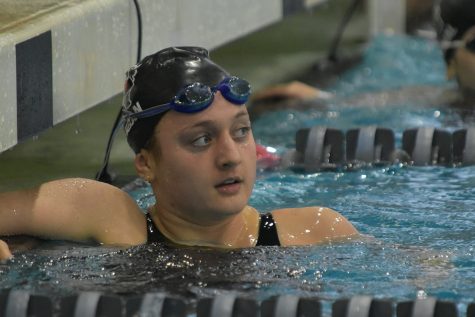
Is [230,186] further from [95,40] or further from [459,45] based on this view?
[459,45]

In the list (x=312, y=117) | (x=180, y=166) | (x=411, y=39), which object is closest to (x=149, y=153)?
(x=180, y=166)

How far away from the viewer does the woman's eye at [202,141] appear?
2738mm

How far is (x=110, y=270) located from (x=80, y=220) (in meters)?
0.18

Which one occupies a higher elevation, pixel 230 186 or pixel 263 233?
pixel 230 186

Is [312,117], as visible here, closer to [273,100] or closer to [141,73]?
[273,100]

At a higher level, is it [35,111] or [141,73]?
[141,73]

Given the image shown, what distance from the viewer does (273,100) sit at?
5.14 metres

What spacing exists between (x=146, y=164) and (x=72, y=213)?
0.72 ft

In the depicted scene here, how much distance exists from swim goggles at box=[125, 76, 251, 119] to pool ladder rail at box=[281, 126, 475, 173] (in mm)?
1340

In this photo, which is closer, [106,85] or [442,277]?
[442,277]

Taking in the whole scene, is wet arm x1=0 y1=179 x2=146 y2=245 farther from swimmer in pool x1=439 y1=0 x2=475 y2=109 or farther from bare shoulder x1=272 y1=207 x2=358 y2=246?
swimmer in pool x1=439 y1=0 x2=475 y2=109

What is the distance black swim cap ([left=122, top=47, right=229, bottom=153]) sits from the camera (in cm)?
278

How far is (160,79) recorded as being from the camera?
2.80 metres

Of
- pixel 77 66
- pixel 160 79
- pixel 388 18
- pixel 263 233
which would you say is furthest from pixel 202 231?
pixel 388 18
